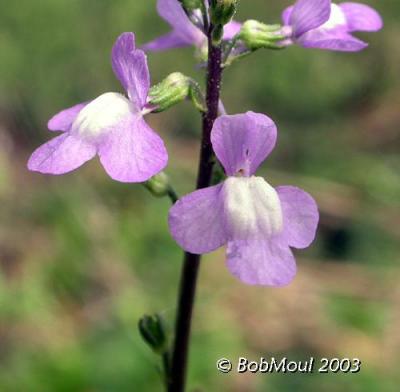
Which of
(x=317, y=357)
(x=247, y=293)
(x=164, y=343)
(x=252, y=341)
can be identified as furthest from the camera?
(x=247, y=293)

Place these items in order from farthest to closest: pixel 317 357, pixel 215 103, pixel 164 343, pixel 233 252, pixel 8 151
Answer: pixel 8 151
pixel 317 357
pixel 164 343
pixel 215 103
pixel 233 252

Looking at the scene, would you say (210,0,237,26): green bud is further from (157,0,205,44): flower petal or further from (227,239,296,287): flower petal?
(227,239,296,287): flower petal

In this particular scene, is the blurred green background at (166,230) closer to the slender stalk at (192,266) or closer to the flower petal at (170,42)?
the slender stalk at (192,266)

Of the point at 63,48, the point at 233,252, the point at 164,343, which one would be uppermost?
the point at 233,252

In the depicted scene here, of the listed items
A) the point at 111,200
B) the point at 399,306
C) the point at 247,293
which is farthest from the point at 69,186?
the point at 399,306

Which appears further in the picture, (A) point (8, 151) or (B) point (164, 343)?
(A) point (8, 151)

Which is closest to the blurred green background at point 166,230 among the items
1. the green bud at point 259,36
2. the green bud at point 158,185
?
the green bud at point 158,185

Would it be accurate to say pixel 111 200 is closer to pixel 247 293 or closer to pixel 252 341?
pixel 247 293
